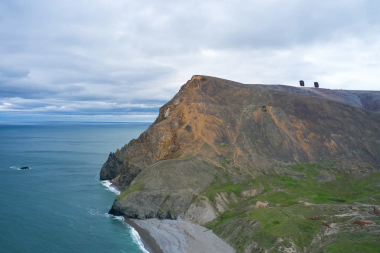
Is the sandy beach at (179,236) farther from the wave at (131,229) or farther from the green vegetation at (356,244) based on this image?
the green vegetation at (356,244)

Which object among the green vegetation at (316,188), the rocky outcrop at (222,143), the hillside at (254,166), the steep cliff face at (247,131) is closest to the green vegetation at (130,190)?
the rocky outcrop at (222,143)

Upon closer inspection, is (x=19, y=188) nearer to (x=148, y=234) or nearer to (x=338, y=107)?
(x=148, y=234)

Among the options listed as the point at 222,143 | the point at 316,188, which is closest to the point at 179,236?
the point at 316,188

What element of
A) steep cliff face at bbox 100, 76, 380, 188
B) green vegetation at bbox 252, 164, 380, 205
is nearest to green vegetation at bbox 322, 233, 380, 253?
green vegetation at bbox 252, 164, 380, 205

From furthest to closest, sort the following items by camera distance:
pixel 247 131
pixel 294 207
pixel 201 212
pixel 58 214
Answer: pixel 247 131
pixel 58 214
pixel 201 212
pixel 294 207

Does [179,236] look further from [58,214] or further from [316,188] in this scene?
[316,188]

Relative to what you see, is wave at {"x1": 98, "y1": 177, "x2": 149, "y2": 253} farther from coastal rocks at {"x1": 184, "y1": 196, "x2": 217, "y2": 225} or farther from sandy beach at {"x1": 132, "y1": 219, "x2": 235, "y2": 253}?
coastal rocks at {"x1": 184, "y1": 196, "x2": 217, "y2": 225}

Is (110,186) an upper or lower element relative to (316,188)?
upper

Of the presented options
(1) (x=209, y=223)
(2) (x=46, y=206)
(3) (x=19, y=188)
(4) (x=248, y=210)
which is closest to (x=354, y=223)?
(4) (x=248, y=210)
